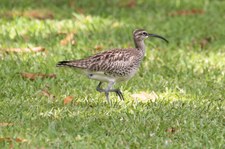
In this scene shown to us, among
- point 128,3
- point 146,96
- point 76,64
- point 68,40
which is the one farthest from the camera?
point 128,3

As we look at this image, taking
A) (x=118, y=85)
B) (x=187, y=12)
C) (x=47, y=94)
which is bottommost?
(x=118, y=85)

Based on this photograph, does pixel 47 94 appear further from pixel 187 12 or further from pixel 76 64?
pixel 187 12

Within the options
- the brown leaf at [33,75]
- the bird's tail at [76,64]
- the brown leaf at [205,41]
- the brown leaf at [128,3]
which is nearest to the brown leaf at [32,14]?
Result: the brown leaf at [128,3]

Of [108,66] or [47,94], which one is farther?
[47,94]

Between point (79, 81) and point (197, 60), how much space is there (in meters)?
2.73

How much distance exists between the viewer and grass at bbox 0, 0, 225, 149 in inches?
329

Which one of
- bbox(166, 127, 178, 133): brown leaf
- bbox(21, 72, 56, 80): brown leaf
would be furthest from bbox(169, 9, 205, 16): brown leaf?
bbox(166, 127, 178, 133): brown leaf

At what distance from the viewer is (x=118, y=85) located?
37.0 ft

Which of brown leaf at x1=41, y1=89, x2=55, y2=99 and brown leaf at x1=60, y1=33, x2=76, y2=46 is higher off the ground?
brown leaf at x1=60, y1=33, x2=76, y2=46

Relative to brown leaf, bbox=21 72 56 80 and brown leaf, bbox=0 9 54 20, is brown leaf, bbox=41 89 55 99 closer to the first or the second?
brown leaf, bbox=21 72 56 80

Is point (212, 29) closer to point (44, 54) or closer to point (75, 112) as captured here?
point (44, 54)

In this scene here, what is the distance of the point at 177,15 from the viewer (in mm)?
16797

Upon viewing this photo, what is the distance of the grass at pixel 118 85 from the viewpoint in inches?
329

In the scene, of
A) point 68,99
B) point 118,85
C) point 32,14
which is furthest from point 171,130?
point 32,14
